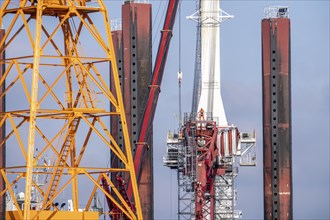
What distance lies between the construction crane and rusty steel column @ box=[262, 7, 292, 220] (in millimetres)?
8093

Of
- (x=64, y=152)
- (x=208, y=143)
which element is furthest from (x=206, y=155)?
(x=64, y=152)

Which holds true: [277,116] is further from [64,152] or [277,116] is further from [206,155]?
[64,152]

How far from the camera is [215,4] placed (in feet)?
460

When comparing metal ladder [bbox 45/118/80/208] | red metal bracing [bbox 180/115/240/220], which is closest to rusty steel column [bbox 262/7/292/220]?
red metal bracing [bbox 180/115/240/220]

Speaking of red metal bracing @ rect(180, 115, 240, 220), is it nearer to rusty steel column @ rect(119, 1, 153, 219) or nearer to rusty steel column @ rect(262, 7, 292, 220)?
rusty steel column @ rect(262, 7, 292, 220)

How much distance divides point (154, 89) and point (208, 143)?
1925cm

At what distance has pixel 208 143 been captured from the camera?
439 ft

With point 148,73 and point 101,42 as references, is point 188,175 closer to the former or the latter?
point 148,73

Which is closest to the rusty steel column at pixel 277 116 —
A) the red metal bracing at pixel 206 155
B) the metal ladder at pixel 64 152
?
the red metal bracing at pixel 206 155

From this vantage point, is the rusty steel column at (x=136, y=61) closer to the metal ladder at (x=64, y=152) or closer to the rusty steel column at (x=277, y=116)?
the rusty steel column at (x=277, y=116)

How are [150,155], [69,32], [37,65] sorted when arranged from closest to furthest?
[37,65] < [69,32] < [150,155]

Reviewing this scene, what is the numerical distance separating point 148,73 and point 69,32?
24404mm

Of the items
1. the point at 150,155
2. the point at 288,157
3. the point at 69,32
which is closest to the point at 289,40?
the point at 288,157

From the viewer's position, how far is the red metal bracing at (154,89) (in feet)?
371
